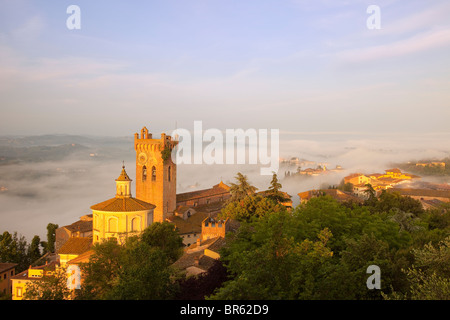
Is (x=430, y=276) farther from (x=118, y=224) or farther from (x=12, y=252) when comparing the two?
(x=12, y=252)

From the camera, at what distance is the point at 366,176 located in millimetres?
89500

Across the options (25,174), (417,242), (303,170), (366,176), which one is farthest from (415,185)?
(25,174)

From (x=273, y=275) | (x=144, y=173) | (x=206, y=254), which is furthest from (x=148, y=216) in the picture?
(x=273, y=275)

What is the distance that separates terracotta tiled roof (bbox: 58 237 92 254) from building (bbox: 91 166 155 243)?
1617mm

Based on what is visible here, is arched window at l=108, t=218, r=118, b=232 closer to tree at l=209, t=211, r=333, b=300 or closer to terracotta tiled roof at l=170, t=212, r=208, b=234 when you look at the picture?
terracotta tiled roof at l=170, t=212, r=208, b=234

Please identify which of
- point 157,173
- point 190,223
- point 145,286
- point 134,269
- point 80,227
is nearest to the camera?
point 145,286

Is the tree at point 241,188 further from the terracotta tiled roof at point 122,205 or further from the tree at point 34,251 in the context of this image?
the tree at point 34,251

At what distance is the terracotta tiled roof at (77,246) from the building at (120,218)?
162cm

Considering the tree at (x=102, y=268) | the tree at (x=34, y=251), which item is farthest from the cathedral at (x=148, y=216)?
the tree at (x=102, y=268)

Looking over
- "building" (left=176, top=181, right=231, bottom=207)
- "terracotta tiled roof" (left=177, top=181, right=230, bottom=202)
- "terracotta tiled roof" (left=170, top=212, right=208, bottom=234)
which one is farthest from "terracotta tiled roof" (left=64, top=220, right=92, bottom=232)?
"terracotta tiled roof" (left=177, top=181, right=230, bottom=202)

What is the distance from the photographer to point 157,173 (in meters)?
58.2

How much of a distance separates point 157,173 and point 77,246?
2003cm
